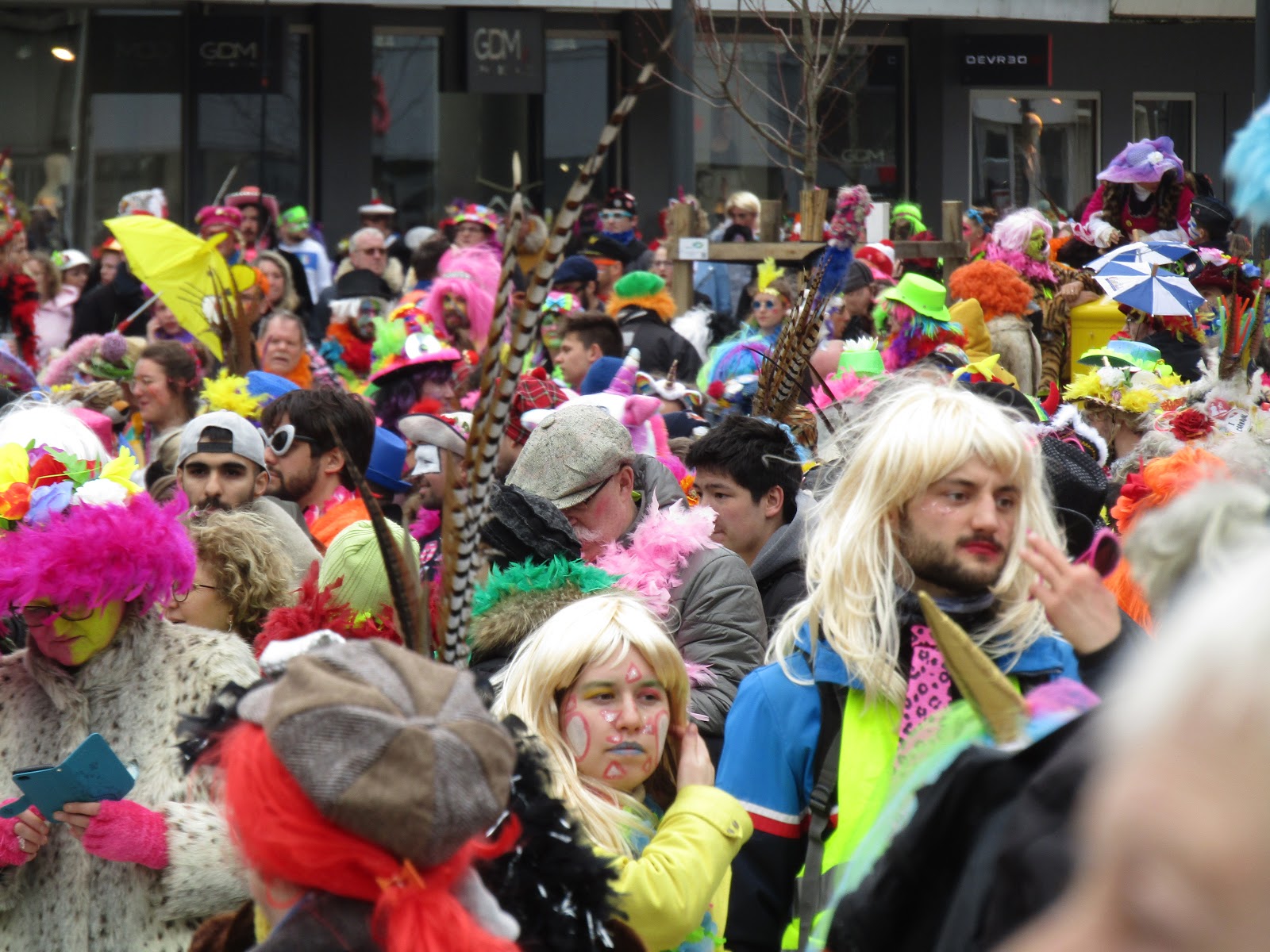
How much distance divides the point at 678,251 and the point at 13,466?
5719 mm

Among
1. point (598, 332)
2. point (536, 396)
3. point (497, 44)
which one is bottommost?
point (536, 396)

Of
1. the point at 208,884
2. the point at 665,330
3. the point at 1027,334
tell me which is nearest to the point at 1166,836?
the point at 208,884

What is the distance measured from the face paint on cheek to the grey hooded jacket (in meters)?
0.86

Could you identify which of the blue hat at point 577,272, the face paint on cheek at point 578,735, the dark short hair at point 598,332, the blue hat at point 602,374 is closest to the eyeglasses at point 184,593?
the face paint on cheek at point 578,735

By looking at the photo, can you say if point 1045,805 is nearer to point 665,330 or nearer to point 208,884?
point 208,884

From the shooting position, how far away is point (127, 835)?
10.8 feet

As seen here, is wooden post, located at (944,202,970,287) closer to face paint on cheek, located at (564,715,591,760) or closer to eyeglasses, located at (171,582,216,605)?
eyeglasses, located at (171,582,216,605)

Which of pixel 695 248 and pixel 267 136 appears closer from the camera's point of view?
pixel 695 248

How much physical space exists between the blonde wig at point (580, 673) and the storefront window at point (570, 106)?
1735cm

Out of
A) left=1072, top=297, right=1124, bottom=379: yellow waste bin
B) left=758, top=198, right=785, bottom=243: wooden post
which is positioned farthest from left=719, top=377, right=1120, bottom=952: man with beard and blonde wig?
left=758, top=198, right=785, bottom=243: wooden post

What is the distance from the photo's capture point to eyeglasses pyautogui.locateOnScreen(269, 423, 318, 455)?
595cm

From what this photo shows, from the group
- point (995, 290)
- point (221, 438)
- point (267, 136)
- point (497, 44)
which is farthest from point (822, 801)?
point (267, 136)

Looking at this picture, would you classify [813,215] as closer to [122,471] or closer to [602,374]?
[602,374]

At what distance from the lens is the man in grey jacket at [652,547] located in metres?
4.17
